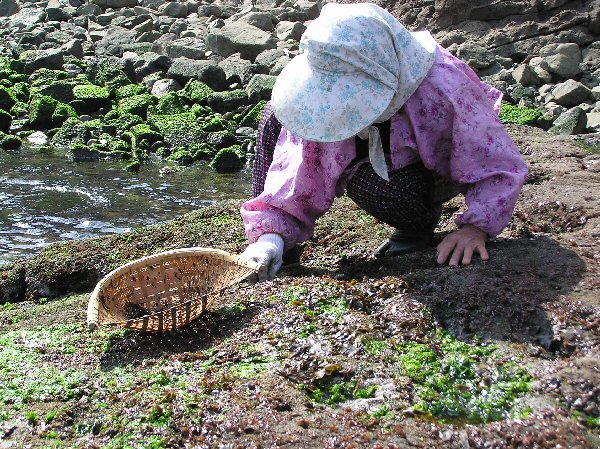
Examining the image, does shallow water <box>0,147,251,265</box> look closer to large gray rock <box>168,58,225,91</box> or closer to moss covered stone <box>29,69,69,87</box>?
large gray rock <box>168,58,225,91</box>

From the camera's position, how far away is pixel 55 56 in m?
15.3

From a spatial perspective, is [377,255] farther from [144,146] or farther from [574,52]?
[574,52]

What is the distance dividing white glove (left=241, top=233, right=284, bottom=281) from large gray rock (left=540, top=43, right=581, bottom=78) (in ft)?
29.6

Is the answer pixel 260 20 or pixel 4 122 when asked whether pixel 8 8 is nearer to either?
pixel 260 20

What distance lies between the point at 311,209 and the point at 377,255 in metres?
0.42

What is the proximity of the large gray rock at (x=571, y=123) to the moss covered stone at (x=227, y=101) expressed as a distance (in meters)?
4.80

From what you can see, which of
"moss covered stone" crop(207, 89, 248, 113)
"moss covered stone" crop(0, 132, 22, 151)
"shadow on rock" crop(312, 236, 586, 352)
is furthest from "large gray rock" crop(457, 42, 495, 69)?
"shadow on rock" crop(312, 236, 586, 352)

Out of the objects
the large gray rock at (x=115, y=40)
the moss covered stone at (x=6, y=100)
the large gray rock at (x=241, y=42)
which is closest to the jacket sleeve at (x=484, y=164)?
the moss covered stone at (x=6, y=100)

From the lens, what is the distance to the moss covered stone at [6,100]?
12898 mm

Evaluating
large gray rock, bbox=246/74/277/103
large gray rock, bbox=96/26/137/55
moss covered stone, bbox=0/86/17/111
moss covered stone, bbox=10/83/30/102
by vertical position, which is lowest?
large gray rock, bbox=96/26/137/55

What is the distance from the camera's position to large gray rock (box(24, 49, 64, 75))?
589 inches

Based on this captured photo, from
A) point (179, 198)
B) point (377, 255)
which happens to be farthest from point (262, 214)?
point (179, 198)

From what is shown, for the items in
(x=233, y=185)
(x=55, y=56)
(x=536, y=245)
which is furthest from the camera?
(x=55, y=56)

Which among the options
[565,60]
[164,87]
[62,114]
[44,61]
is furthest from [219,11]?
[565,60]
